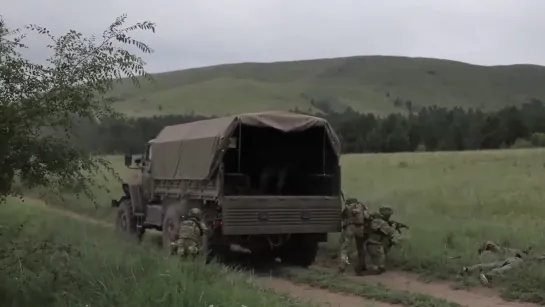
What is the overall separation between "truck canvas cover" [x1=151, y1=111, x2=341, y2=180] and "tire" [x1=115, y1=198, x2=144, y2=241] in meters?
1.83

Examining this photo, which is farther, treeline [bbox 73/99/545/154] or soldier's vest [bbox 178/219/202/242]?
treeline [bbox 73/99/545/154]

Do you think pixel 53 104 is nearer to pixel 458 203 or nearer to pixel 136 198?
pixel 136 198

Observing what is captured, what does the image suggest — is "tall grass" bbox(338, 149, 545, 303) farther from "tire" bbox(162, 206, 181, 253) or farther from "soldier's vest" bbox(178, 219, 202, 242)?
"soldier's vest" bbox(178, 219, 202, 242)

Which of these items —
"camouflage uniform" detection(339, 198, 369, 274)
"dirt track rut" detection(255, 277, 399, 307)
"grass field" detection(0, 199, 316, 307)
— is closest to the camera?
"grass field" detection(0, 199, 316, 307)

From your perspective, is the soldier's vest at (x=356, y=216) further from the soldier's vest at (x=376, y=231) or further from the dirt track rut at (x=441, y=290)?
the dirt track rut at (x=441, y=290)

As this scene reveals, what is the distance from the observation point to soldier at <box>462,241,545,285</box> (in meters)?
10.4

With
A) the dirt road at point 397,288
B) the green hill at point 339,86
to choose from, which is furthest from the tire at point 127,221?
the green hill at point 339,86

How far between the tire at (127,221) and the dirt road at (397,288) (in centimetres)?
495

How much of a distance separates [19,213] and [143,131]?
29.1 m

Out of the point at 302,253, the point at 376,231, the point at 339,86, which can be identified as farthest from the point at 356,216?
the point at 339,86

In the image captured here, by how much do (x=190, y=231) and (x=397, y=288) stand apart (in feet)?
9.73

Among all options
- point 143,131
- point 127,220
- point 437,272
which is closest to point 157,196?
point 127,220

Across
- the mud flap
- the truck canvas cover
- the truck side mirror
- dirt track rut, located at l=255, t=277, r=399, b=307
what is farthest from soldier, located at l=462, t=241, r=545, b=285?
the truck side mirror

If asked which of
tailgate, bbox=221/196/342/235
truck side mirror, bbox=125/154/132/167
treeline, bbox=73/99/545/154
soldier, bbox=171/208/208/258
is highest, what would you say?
treeline, bbox=73/99/545/154
